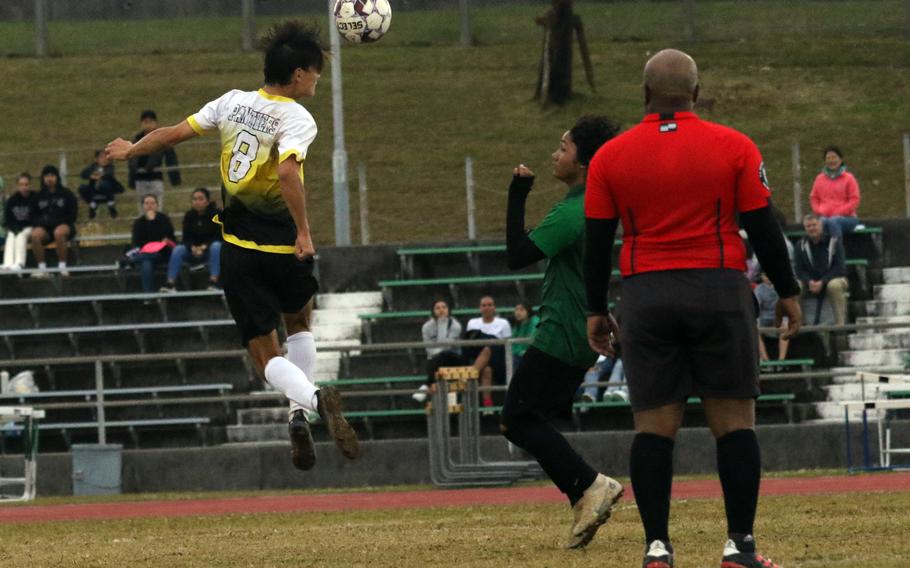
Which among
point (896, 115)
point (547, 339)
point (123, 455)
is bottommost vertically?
point (123, 455)

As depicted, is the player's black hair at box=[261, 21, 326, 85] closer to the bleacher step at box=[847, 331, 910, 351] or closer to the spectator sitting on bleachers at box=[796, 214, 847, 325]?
→ the spectator sitting on bleachers at box=[796, 214, 847, 325]

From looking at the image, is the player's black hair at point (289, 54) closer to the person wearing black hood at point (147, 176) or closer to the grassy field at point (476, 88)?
the person wearing black hood at point (147, 176)

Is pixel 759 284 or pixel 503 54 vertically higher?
pixel 503 54

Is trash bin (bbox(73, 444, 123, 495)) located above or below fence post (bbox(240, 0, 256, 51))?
below

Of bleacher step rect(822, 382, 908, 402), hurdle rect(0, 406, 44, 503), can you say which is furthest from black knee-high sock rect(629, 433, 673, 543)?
bleacher step rect(822, 382, 908, 402)

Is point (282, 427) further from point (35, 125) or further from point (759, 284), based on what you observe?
point (35, 125)

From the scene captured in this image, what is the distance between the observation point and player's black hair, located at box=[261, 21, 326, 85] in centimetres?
932

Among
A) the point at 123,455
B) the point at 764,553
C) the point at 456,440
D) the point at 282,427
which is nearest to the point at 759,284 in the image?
the point at 456,440

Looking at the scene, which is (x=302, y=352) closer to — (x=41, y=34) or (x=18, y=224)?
(x=18, y=224)

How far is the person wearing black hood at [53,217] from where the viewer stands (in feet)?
76.7

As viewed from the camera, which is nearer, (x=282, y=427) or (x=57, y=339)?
(x=282, y=427)

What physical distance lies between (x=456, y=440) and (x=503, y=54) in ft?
75.8

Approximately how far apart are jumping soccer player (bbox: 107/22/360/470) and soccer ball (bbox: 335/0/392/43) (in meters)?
2.46

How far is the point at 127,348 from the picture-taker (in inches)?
865
